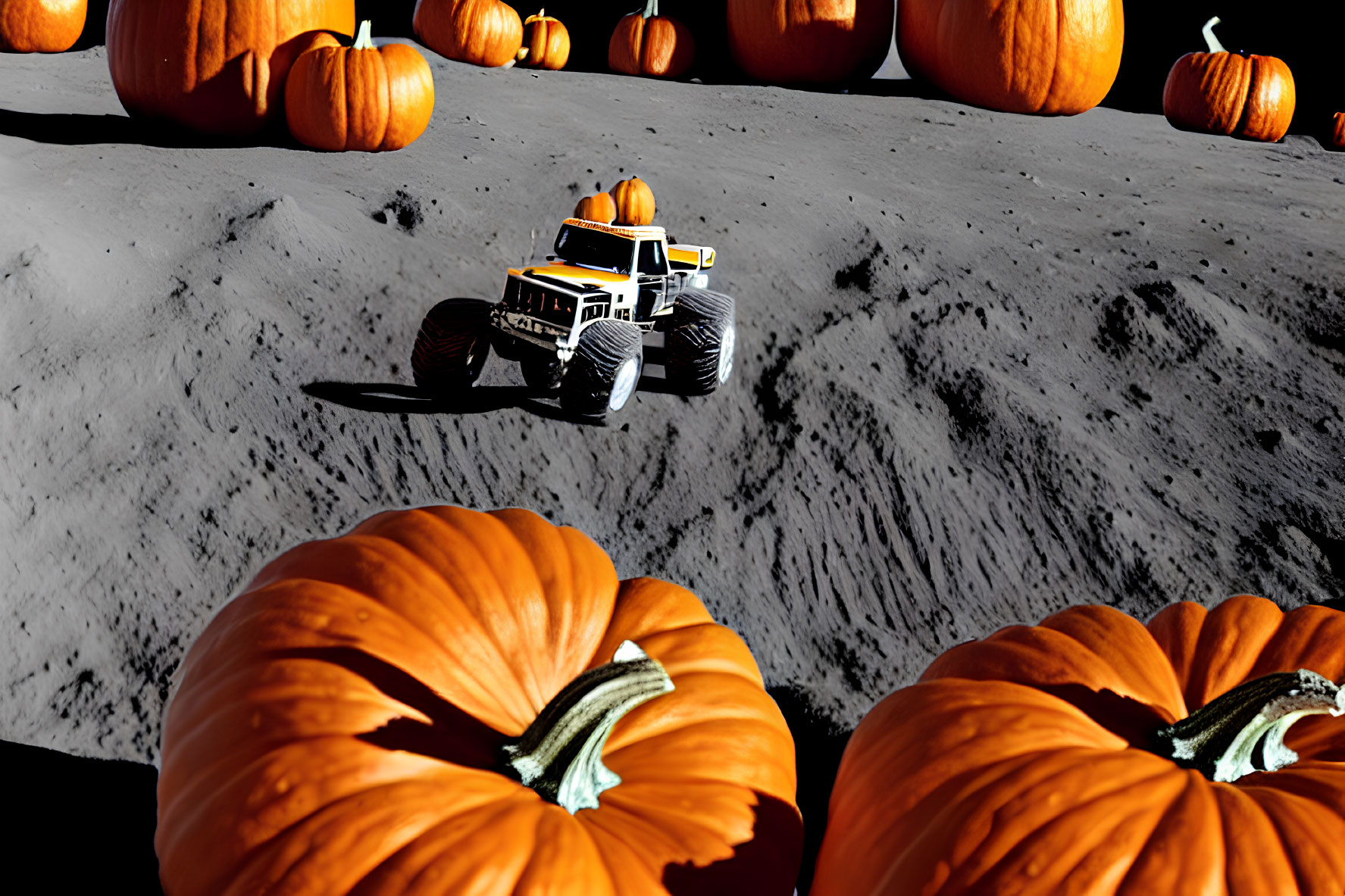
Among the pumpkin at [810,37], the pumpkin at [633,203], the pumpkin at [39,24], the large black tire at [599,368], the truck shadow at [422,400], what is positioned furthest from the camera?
the pumpkin at [39,24]

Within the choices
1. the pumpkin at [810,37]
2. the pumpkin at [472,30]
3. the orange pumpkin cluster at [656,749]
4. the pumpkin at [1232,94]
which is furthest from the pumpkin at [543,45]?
the orange pumpkin cluster at [656,749]

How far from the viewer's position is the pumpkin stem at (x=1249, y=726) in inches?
54.8

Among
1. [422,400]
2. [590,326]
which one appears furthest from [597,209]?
[422,400]

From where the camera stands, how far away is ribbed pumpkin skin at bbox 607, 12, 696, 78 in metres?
7.88

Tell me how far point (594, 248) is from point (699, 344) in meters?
0.59

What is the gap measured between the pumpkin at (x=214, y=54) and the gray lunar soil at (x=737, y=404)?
0.44 m

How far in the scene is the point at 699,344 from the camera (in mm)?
3725

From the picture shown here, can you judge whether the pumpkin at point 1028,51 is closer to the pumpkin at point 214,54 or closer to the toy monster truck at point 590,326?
the toy monster truck at point 590,326

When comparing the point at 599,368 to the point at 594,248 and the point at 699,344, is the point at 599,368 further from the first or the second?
the point at 594,248

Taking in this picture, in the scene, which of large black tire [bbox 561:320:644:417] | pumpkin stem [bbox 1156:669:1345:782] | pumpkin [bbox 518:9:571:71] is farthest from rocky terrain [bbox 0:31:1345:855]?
pumpkin [bbox 518:9:571:71]

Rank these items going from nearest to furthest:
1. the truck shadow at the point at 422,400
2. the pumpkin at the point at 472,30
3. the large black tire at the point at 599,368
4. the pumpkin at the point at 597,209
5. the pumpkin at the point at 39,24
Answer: the large black tire at the point at 599,368
the truck shadow at the point at 422,400
the pumpkin at the point at 597,209
the pumpkin at the point at 472,30
the pumpkin at the point at 39,24

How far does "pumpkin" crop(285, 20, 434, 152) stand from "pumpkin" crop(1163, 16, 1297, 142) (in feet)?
15.5

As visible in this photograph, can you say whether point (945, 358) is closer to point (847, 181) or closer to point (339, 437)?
point (847, 181)

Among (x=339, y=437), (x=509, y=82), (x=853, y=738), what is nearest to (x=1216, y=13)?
Result: (x=509, y=82)
